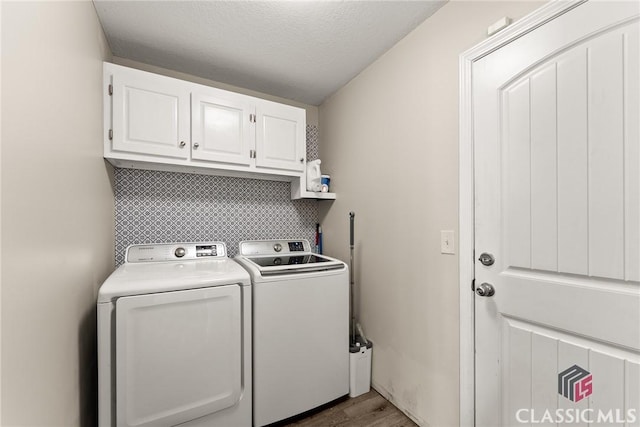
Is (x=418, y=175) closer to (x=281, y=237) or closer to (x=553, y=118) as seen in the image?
(x=553, y=118)

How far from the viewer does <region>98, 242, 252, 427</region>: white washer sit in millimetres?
1233

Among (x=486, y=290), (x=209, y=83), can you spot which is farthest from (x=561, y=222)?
(x=209, y=83)

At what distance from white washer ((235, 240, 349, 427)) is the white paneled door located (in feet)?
2.71

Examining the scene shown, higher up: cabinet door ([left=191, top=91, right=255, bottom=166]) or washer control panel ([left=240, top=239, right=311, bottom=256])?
cabinet door ([left=191, top=91, right=255, bottom=166])

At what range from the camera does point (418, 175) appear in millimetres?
1585

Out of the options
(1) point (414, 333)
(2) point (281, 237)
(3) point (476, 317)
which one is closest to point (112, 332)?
(2) point (281, 237)

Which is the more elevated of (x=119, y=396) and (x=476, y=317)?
(x=476, y=317)

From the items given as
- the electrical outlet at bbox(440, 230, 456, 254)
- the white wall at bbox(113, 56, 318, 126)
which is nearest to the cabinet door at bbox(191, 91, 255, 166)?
the white wall at bbox(113, 56, 318, 126)

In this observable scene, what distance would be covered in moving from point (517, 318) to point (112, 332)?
1.85m

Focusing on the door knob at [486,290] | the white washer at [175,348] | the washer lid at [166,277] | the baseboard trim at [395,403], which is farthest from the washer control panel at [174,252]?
the door knob at [486,290]

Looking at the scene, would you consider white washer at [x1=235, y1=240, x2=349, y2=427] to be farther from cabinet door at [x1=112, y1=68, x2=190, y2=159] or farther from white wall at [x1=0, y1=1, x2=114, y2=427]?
cabinet door at [x1=112, y1=68, x2=190, y2=159]

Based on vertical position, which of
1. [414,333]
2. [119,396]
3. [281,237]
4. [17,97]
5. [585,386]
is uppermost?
[17,97]

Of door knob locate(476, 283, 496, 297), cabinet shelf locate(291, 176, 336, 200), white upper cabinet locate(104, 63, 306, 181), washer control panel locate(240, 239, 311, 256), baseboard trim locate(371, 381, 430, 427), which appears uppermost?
white upper cabinet locate(104, 63, 306, 181)

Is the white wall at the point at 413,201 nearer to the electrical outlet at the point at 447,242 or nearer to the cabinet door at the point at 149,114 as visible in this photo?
the electrical outlet at the point at 447,242
